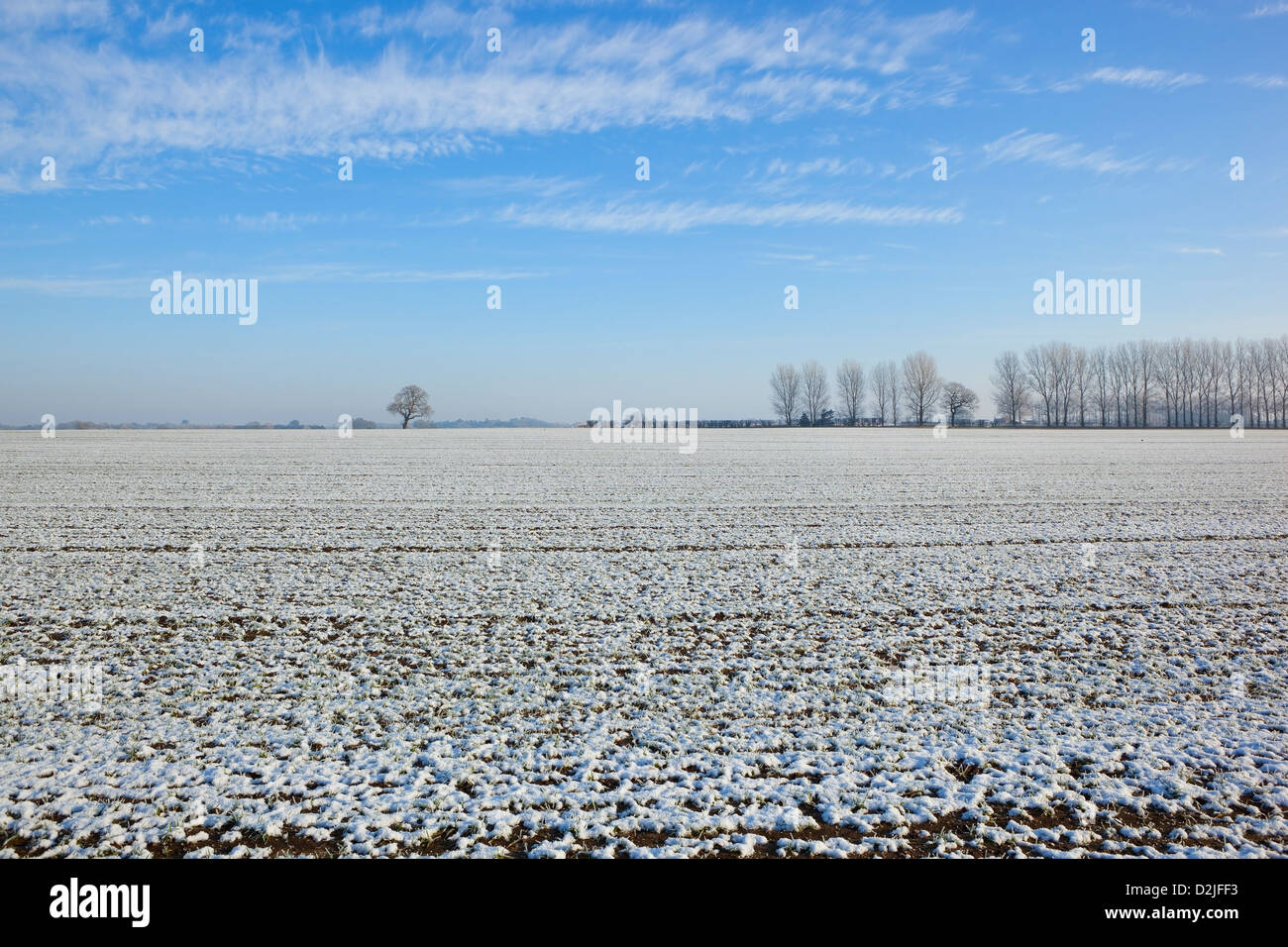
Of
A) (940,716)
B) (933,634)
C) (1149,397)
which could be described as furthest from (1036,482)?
(1149,397)

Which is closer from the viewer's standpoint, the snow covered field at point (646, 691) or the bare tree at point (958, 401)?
the snow covered field at point (646, 691)

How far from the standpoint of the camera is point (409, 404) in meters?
168

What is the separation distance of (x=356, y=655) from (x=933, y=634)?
292 inches

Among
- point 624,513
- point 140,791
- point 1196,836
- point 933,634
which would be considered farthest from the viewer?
point 624,513

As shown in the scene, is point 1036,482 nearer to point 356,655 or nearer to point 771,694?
point 771,694

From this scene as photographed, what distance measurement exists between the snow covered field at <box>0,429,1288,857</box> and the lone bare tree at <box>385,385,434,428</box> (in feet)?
505

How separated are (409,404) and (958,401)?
123137 millimetres

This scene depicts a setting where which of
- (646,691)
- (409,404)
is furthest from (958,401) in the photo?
(646,691)

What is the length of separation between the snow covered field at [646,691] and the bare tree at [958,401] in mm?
157497

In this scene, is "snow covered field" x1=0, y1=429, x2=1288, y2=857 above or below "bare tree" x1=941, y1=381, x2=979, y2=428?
below

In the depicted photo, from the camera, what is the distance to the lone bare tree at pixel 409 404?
168m

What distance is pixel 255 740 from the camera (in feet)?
21.7

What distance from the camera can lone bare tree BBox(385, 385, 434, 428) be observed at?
16762 cm

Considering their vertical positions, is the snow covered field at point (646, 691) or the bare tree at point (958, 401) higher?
the bare tree at point (958, 401)
